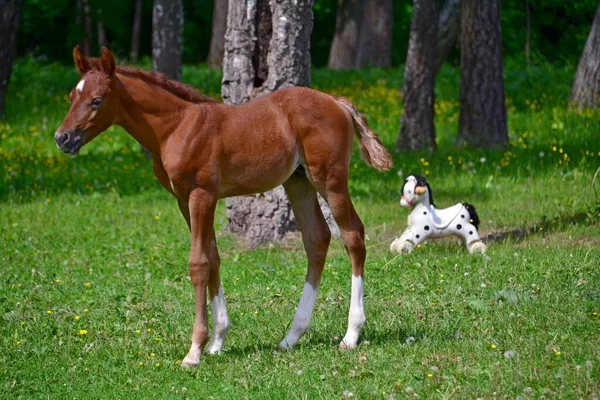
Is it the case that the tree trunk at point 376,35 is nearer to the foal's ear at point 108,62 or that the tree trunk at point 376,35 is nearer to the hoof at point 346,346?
the hoof at point 346,346

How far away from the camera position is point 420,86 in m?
15.8

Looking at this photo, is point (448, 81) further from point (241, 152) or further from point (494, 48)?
point (241, 152)

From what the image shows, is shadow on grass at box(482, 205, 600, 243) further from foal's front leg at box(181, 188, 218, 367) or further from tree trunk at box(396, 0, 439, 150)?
tree trunk at box(396, 0, 439, 150)

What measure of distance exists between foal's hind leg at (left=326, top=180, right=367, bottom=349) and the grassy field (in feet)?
0.50

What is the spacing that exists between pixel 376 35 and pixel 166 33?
1345 centimetres

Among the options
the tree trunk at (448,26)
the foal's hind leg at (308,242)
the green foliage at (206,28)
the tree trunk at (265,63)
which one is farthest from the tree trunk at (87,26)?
the foal's hind leg at (308,242)

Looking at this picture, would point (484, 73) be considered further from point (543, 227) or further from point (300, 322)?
point (300, 322)

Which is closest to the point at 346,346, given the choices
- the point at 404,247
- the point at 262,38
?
the point at 404,247

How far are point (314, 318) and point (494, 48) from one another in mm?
8906

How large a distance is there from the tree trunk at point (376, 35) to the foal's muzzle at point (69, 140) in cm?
2276

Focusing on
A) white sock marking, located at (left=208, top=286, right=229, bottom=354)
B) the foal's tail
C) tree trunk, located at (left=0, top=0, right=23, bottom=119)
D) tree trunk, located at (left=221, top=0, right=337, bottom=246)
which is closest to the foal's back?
the foal's tail

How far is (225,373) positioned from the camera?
641 cm

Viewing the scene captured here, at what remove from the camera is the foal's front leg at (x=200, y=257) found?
21.5ft

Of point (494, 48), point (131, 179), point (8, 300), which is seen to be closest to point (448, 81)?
point (494, 48)
